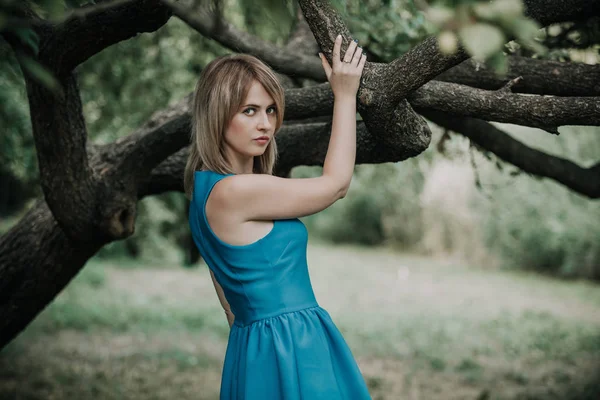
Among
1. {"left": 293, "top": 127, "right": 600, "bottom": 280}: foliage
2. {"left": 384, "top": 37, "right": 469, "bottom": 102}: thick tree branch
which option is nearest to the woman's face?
{"left": 384, "top": 37, "right": 469, "bottom": 102}: thick tree branch

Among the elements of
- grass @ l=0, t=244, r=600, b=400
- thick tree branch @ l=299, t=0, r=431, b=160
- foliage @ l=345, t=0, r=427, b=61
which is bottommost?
grass @ l=0, t=244, r=600, b=400

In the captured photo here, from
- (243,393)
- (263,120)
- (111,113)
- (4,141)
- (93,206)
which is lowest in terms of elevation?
(243,393)

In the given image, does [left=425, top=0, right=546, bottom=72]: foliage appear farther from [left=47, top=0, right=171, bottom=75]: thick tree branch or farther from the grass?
the grass

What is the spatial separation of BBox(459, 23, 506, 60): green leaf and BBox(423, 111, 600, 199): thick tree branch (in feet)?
7.48

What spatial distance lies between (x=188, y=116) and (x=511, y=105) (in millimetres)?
1587

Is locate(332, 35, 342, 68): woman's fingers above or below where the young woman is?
above

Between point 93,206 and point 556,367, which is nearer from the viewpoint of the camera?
point 93,206

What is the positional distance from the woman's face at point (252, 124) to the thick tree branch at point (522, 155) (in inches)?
56.4

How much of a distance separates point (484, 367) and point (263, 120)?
5.47m

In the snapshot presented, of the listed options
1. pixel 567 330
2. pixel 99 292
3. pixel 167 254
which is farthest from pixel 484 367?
pixel 167 254

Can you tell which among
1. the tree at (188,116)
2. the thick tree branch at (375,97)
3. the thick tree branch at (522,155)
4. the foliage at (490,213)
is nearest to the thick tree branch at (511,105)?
the tree at (188,116)

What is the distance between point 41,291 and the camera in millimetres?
3344

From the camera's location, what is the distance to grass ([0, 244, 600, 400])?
562 cm

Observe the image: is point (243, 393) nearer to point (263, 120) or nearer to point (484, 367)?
point (263, 120)
